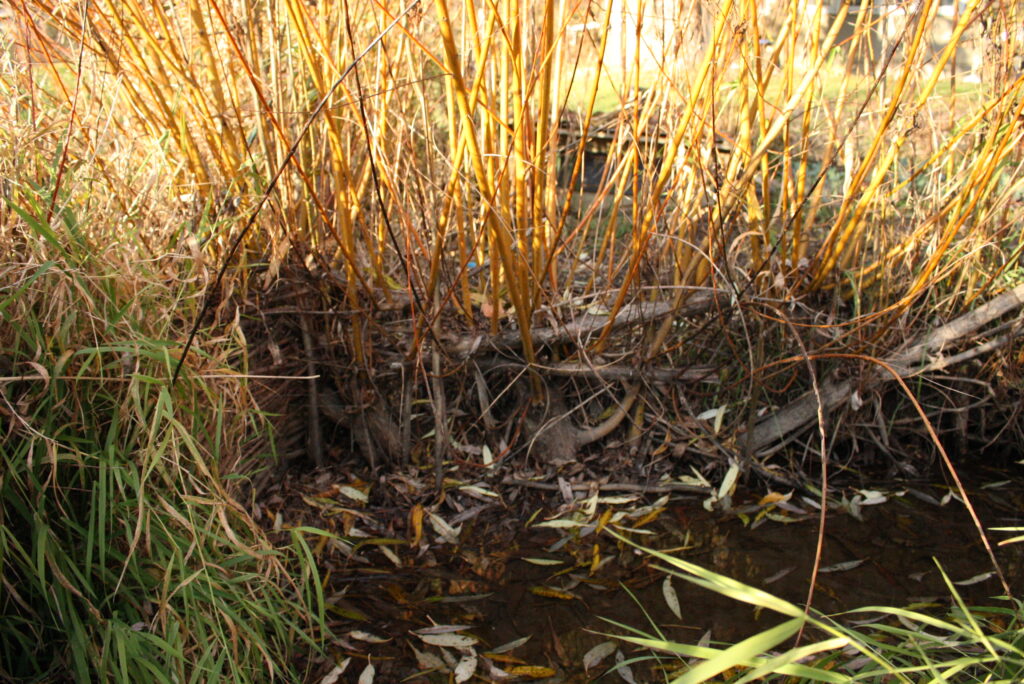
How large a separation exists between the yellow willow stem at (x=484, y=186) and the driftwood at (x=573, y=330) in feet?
0.15

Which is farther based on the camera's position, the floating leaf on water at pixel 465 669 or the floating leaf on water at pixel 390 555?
the floating leaf on water at pixel 390 555

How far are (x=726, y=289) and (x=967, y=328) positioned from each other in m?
0.77

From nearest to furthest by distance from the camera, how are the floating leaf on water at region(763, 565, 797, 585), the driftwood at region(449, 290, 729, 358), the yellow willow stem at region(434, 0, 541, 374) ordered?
1. the yellow willow stem at region(434, 0, 541, 374)
2. the floating leaf on water at region(763, 565, 797, 585)
3. the driftwood at region(449, 290, 729, 358)

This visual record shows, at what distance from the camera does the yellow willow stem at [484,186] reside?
1.71 metres

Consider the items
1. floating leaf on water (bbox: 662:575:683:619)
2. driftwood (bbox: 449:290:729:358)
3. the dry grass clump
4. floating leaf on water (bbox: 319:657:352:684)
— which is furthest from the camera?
driftwood (bbox: 449:290:729:358)

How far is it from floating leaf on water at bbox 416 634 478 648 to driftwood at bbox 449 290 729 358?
81 cm

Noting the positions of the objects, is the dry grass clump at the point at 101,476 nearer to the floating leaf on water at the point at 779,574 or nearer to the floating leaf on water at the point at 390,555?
the floating leaf on water at the point at 390,555

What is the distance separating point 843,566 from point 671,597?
0.53 m

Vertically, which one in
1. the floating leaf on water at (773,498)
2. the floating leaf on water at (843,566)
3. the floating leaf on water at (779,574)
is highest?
the floating leaf on water at (779,574)

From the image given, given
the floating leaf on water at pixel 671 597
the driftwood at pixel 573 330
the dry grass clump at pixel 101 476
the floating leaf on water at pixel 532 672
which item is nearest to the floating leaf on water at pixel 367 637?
the dry grass clump at pixel 101 476

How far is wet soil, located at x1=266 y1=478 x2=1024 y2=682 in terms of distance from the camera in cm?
204

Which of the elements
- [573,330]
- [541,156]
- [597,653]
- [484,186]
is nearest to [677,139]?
[541,156]

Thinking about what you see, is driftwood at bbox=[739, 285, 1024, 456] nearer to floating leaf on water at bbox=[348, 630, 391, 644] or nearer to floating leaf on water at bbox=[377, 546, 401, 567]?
floating leaf on water at bbox=[377, 546, 401, 567]

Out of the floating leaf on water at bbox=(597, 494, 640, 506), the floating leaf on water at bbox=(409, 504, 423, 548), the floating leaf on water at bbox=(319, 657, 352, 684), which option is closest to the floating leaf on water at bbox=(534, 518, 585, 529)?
the floating leaf on water at bbox=(597, 494, 640, 506)
